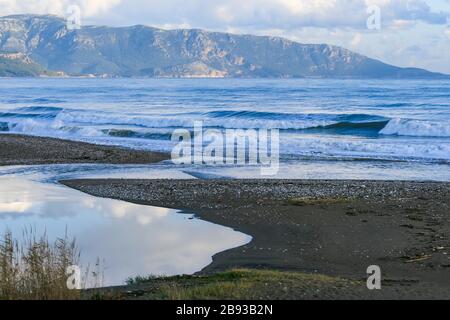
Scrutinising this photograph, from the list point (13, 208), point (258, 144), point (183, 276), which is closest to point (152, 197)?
point (13, 208)

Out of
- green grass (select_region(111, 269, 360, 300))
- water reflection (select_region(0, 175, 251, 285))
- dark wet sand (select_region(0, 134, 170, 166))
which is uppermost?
green grass (select_region(111, 269, 360, 300))

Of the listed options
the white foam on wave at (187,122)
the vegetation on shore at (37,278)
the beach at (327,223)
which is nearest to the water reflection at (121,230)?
the beach at (327,223)

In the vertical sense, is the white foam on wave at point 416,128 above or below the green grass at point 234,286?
below

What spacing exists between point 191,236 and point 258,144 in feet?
72.3

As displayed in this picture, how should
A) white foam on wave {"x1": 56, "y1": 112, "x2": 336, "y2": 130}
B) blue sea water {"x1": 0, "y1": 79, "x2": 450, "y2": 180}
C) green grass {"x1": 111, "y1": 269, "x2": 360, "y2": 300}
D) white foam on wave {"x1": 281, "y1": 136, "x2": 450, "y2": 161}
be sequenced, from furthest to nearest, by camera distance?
white foam on wave {"x1": 56, "y1": 112, "x2": 336, "y2": 130} → blue sea water {"x1": 0, "y1": 79, "x2": 450, "y2": 180} → white foam on wave {"x1": 281, "y1": 136, "x2": 450, "y2": 161} → green grass {"x1": 111, "y1": 269, "x2": 360, "y2": 300}

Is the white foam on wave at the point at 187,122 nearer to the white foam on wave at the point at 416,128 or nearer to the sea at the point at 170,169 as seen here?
the sea at the point at 170,169

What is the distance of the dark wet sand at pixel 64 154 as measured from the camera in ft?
90.1

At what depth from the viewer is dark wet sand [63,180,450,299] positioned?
35.3ft

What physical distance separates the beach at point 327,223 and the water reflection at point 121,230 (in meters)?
0.48

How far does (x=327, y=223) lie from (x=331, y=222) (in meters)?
0.14

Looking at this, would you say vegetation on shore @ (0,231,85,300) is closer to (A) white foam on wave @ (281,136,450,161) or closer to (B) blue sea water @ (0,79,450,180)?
(B) blue sea water @ (0,79,450,180)

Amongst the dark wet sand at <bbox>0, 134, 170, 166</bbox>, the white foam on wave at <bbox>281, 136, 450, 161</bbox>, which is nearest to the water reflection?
the dark wet sand at <bbox>0, 134, 170, 166</bbox>

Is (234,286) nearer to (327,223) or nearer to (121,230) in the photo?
(121,230)

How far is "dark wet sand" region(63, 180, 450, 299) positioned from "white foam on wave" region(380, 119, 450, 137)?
2030 centimetres
